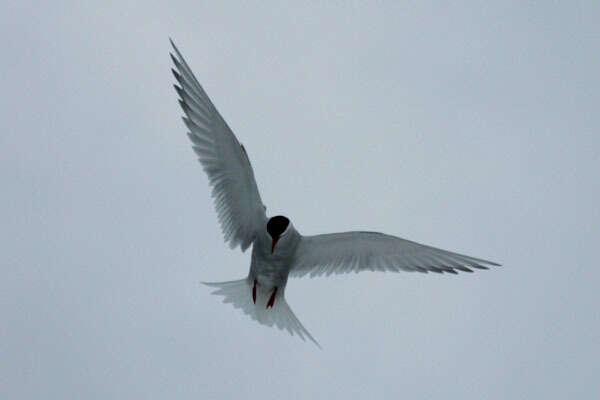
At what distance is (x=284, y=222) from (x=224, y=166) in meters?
0.82

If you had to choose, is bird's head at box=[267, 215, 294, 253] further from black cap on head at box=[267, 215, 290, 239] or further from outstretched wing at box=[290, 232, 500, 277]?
outstretched wing at box=[290, 232, 500, 277]

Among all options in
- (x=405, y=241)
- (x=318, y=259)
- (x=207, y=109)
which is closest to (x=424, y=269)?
(x=405, y=241)

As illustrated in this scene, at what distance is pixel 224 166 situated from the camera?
25.2 ft

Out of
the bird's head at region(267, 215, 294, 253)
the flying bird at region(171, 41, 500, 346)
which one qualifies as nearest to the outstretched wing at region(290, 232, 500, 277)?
the flying bird at region(171, 41, 500, 346)

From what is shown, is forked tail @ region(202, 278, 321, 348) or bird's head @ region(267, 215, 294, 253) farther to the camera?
forked tail @ region(202, 278, 321, 348)

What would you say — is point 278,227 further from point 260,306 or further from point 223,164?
point 260,306

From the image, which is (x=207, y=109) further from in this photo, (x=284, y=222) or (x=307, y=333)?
(x=307, y=333)

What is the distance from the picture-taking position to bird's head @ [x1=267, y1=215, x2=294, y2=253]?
7.47m

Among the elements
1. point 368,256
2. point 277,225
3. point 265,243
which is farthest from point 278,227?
point 368,256

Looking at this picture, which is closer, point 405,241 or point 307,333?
point 405,241

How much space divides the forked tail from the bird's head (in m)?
0.82

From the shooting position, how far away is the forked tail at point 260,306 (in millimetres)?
8156

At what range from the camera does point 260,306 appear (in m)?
8.29

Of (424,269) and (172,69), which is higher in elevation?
(172,69)
